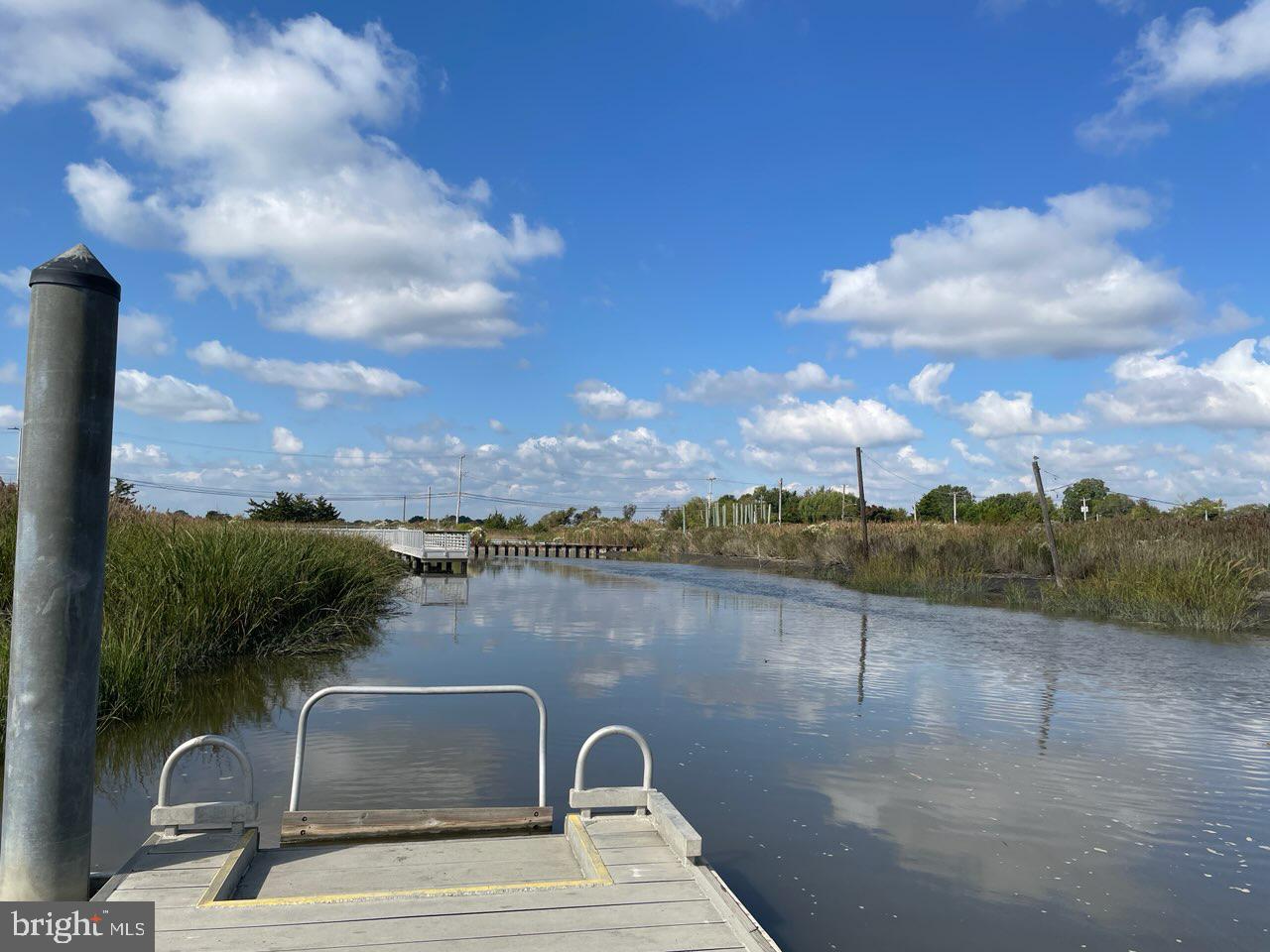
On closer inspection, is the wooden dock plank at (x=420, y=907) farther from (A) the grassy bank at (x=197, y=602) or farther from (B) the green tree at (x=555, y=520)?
(B) the green tree at (x=555, y=520)

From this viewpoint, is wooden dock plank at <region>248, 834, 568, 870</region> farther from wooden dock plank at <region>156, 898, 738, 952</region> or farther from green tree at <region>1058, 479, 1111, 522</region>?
green tree at <region>1058, 479, 1111, 522</region>

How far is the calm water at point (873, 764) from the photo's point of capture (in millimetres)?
5215

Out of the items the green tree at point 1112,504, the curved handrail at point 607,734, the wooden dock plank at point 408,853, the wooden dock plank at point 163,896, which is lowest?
the wooden dock plank at point 408,853

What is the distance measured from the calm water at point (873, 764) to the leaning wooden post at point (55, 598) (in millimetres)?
2114

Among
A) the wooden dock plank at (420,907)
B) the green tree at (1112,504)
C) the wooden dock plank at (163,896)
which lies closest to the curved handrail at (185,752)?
the wooden dock plank at (163,896)

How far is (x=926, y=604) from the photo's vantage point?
22.5 meters

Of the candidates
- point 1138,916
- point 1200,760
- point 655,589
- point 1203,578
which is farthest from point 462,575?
point 1138,916

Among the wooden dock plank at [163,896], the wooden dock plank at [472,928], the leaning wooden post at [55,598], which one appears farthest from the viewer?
the wooden dock plank at [163,896]

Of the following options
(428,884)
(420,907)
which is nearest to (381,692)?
(428,884)

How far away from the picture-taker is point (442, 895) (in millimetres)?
4105

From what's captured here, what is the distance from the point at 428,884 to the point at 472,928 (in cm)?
69

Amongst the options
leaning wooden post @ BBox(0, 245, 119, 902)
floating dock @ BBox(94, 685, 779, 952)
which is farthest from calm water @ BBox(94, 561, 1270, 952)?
leaning wooden post @ BBox(0, 245, 119, 902)

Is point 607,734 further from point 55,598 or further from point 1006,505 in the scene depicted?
point 1006,505

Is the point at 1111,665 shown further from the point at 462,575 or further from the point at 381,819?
the point at 462,575
